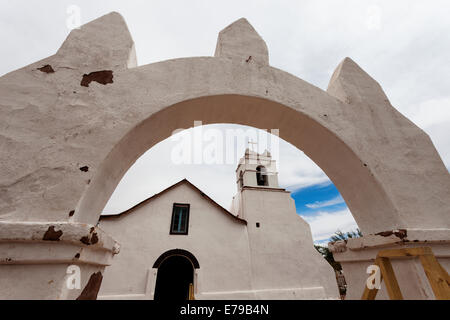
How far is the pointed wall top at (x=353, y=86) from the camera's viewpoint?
2.22m

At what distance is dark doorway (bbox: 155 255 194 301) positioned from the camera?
9359mm

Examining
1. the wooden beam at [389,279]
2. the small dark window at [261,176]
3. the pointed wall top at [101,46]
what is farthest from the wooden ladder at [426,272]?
the small dark window at [261,176]

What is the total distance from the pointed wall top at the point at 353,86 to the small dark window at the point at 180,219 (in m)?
8.82

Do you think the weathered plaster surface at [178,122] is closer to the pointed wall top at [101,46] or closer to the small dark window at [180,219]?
the pointed wall top at [101,46]

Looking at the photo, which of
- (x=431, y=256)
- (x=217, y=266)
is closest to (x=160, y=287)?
(x=217, y=266)

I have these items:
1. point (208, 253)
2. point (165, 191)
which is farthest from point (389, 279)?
point (165, 191)

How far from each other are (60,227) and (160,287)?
10300 millimetres

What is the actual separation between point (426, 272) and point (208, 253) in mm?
9052

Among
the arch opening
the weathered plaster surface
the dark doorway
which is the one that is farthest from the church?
the weathered plaster surface

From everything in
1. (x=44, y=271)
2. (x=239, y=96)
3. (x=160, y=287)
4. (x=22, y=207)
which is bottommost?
(x=160, y=287)

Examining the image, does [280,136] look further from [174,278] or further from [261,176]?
[261,176]
